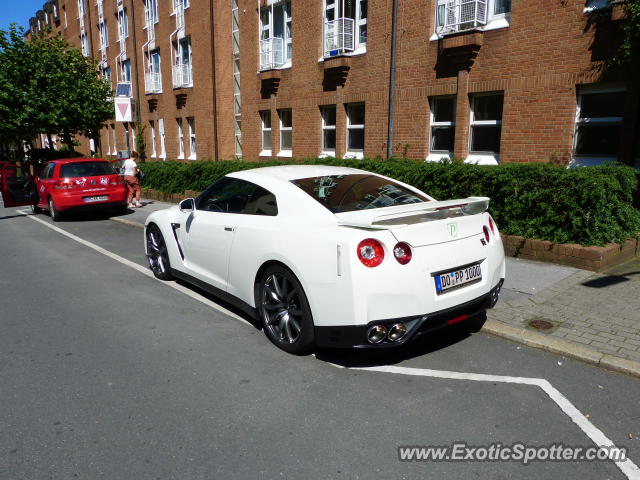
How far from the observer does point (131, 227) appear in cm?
1233

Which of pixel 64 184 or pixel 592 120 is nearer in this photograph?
pixel 592 120

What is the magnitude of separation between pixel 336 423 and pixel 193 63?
74.4 feet

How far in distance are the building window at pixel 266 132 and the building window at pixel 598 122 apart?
1157 centimetres

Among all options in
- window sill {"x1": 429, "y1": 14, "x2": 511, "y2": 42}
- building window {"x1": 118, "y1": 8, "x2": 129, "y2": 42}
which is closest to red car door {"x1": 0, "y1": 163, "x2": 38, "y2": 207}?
window sill {"x1": 429, "y1": 14, "x2": 511, "y2": 42}

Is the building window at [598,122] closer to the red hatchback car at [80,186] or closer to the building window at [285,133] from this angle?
the building window at [285,133]

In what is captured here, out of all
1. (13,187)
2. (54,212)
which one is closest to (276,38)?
(54,212)

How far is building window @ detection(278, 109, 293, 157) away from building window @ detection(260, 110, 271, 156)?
101 cm

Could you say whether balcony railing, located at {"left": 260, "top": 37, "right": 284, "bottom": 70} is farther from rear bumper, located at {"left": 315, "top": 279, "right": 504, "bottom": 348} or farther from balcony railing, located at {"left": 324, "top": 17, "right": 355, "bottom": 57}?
rear bumper, located at {"left": 315, "top": 279, "right": 504, "bottom": 348}

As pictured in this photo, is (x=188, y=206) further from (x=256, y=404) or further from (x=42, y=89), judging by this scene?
(x=42, y=89)

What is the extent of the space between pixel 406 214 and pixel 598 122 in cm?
757

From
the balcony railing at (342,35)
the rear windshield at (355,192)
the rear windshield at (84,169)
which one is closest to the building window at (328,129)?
the balcony railing at (342,35)

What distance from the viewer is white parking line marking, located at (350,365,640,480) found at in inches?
109

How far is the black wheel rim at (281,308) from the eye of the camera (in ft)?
13.7

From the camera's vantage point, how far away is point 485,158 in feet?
37.2
